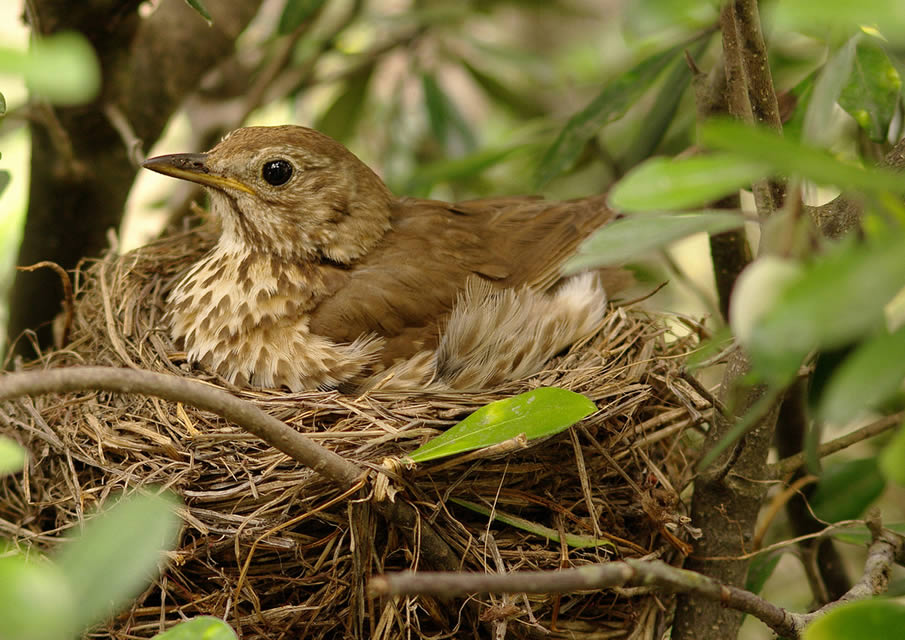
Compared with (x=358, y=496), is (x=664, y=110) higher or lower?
higher

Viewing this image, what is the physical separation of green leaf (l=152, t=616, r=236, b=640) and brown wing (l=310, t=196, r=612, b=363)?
1.37 meters

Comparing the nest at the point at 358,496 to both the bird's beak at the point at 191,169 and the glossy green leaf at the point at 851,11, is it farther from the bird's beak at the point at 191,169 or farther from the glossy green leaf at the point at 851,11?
the glossy green leaf at the point at 851,11

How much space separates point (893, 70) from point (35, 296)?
253 cm

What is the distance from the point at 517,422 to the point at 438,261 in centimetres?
99

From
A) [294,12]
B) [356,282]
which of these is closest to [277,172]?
[356,282]

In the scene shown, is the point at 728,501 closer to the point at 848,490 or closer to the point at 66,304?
the point at 848,490

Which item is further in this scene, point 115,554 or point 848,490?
point 848,490

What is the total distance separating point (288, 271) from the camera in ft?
9.30

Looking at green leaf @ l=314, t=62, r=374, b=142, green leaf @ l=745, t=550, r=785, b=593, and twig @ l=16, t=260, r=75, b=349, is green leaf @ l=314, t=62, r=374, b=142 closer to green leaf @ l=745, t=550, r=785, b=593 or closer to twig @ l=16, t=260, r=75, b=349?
twig @ l=16, t=260, r=75, b=349

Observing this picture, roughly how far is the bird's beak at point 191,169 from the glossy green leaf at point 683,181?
1929mm

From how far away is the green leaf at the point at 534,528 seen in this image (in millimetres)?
2197

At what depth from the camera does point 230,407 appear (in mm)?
1457

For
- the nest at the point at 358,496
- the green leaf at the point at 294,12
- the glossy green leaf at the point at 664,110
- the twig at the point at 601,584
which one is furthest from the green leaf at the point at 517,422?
the green leaf at the point at 294,12

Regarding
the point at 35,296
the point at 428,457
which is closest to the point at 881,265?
the point at 428,457
